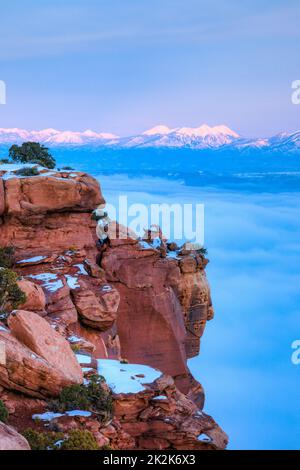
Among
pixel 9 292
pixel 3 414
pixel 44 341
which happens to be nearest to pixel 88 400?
pixel 44 341

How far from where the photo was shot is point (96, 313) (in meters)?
35.2

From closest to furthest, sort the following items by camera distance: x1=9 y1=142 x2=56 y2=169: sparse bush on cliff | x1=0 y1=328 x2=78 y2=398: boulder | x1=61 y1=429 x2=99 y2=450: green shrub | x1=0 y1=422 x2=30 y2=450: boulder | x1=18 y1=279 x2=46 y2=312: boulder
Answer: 1. x1=0 y1=422 x2=30 y2=450: boulder
2. x1=61 y1=429 x2=99 y2=450: green shrub
3. x1=0 y1=328 x2=78 y2=398: boulder
4. x1=18 y1=279 x2=46 y2=312: boulder
5. x1=9 y1=142 x2=56 y2=169: sparse bush on cliff

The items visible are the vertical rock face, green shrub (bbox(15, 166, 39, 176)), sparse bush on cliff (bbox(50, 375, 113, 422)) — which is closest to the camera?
sparse bush on cliff (bbox(50, 375, 113, 422))

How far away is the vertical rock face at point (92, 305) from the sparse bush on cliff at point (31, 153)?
9.47 meters

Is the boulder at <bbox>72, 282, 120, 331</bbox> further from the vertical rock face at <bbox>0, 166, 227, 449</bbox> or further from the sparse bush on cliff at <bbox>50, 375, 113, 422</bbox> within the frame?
the sparse bush on cliff at <bbox>50, 375, 113, 422</bbox>

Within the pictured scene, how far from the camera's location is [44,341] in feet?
73.4

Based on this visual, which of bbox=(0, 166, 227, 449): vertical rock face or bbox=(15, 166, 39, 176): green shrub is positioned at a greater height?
bbox=(15, 166, 39, 176): green shrub

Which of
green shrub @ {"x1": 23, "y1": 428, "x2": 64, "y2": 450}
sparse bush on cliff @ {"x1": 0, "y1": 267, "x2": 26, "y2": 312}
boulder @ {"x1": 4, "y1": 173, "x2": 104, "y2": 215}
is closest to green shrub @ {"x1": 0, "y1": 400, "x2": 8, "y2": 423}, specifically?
green shrub @ {"x1": 23, "y1": 428, "x2": 64, "y2": 450}

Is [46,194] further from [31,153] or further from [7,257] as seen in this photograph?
[31,153]

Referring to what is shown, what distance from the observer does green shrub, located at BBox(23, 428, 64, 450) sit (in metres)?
18.4

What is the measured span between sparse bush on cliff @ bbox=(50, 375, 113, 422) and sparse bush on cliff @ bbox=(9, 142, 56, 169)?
28779 millimetres

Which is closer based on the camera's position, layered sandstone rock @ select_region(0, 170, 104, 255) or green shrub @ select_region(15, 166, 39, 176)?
layered sandstone rock @ select_region(0, 170, 104, 255)
